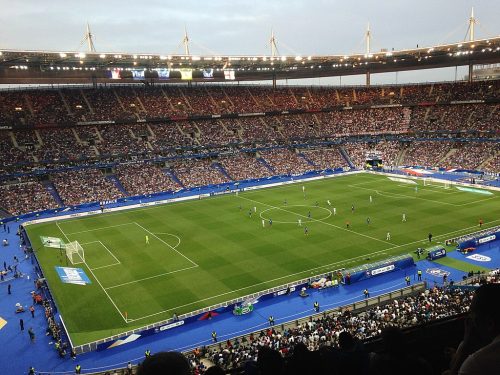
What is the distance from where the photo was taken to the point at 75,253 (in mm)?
40094

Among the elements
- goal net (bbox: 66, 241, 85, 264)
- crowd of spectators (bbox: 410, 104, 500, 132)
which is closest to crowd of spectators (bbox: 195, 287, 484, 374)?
goal net (bbox: 66, 241, 85, 264)

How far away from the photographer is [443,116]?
8675cm

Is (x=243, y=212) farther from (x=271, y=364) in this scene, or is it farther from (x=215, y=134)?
(x=271, y=364)

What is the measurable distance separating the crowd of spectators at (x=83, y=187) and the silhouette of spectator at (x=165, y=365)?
62.4 metres

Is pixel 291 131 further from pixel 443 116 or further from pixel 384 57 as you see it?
pixel 443 116

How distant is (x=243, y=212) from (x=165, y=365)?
165 feet

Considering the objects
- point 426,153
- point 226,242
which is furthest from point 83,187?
point 426,153

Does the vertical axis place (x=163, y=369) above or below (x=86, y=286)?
above

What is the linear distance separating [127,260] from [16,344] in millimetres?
13682

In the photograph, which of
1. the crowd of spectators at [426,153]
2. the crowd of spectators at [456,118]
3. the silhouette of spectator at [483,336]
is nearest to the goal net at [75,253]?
the silhouette of spectator at [483,336]

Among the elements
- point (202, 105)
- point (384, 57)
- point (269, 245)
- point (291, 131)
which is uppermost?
point (384, 57)

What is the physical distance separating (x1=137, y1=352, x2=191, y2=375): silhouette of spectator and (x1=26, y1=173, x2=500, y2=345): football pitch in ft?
84.0

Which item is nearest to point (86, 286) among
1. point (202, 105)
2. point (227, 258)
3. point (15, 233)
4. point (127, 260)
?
point (127, 260)

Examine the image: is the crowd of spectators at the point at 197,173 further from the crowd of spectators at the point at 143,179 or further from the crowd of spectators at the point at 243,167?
the crowd of spectators at the point at 143,179
